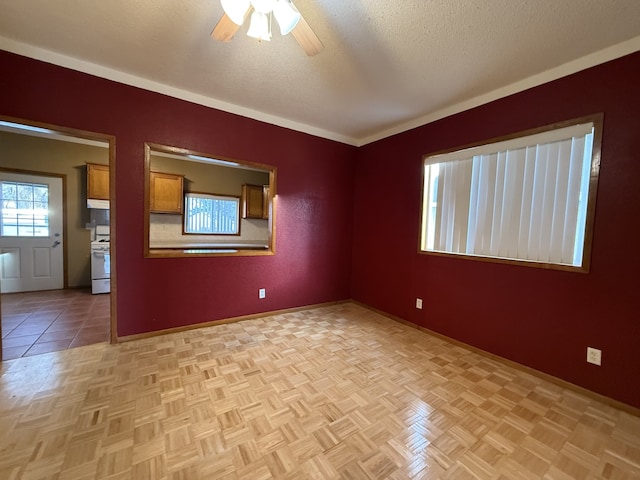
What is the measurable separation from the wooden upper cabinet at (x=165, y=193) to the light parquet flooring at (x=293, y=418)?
110 inches

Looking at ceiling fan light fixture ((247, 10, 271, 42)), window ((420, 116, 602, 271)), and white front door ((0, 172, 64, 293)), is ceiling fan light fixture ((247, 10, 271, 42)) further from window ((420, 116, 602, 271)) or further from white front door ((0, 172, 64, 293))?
white front door ((0, 172, 64, 293))

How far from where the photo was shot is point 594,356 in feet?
6.27

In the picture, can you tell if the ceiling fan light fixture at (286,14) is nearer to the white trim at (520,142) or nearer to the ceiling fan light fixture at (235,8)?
the ceiling fan light fixture at (235,8)

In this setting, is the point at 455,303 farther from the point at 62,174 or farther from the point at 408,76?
the point at 62,174

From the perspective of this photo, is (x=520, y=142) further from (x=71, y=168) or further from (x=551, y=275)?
(x=71, y=168)

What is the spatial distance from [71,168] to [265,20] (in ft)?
15.6

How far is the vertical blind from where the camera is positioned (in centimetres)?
204

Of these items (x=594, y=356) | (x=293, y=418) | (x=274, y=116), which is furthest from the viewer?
(x=274, y=116)

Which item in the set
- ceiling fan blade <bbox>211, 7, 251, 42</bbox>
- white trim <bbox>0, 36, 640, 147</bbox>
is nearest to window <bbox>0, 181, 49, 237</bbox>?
white trim <bbox>0, 36, 640, 147</bbox>

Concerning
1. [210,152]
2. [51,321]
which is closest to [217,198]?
[210,152]

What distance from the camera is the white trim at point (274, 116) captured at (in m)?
1.88

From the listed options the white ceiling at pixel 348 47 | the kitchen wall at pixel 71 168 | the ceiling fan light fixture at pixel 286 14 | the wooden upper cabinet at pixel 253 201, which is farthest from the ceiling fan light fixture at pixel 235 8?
the kitchen wall at pixel 71 168

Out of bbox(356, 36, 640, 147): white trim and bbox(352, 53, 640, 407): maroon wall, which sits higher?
bbox(356, 36, 640, 147): white trim

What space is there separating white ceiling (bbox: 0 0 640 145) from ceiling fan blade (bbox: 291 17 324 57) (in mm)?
251
